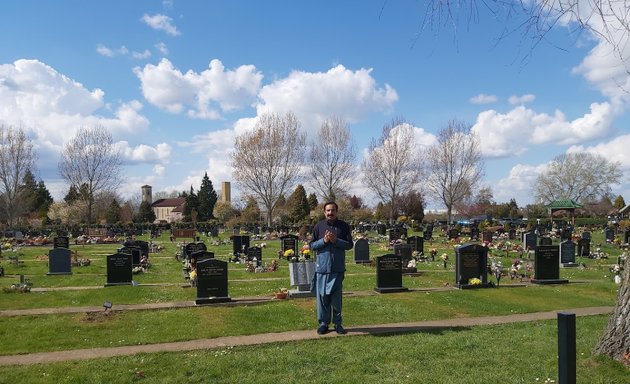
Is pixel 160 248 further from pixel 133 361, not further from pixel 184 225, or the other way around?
pixel 184 225

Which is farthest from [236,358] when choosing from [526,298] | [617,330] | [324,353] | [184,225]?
[184,225]

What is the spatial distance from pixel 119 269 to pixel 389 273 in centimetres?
862

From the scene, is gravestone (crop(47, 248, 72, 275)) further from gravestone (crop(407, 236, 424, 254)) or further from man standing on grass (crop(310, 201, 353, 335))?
gravestone (crop(407, 236, 424, 254))

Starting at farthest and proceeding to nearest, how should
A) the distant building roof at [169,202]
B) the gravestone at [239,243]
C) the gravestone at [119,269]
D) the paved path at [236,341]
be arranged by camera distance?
the distant building roof at [169,202], the gravestone at [239,243], the gravestone at [119,269], the paved path at [236,341]

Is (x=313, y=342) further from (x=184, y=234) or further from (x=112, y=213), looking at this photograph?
(x=112, y=213)

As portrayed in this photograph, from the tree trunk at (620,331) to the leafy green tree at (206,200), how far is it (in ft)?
269

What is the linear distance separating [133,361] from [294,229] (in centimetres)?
4598

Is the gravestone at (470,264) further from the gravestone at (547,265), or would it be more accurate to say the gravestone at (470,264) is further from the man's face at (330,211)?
the man's face at (330,211)

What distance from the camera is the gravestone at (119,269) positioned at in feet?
50.1

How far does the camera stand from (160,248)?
96.7ft

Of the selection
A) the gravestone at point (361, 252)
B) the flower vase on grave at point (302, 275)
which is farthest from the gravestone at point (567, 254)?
the flower vase on grave at point (302, 275)

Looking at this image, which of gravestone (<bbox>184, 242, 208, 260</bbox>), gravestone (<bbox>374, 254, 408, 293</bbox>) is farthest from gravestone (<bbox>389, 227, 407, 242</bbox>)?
gravestone (<bbox>374, 254, 408, 293</bbox>)

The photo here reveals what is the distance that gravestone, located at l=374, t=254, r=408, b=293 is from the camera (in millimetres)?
13375

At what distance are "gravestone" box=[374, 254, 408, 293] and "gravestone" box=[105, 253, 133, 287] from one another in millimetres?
7946
